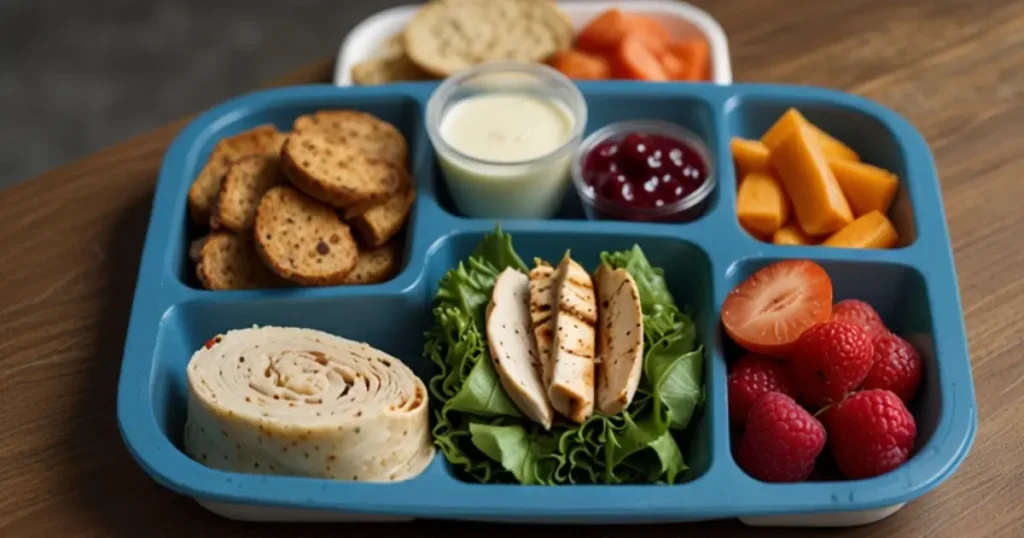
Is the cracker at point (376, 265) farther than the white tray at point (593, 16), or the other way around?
the white tray at point (593, 16)

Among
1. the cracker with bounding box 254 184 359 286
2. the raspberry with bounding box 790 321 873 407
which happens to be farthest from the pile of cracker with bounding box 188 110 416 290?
the raspberry with bounding box 790 321 873 407

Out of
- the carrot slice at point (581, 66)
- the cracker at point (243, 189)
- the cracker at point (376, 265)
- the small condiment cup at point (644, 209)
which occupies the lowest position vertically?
the cracker at point (376, 265)

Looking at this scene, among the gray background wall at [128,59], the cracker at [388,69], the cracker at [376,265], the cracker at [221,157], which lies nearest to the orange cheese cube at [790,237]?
the cracker at [376,265]

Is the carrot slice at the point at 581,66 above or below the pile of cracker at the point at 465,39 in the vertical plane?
below

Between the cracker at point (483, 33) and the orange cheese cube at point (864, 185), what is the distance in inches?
29.7

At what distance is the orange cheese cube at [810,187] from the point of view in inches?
83.6

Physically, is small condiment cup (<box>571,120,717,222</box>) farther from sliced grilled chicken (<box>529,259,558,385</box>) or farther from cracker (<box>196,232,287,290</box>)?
cracker (<box>196,232,287,290</box>)

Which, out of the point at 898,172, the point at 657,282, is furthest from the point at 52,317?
the point at 898,172

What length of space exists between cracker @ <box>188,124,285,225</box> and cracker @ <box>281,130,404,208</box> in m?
0.11

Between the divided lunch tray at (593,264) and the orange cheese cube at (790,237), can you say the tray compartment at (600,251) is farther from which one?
the orange cheese cube at (790,237)

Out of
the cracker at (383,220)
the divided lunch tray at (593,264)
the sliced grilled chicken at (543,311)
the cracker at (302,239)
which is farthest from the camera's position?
the cracker at (383,220)

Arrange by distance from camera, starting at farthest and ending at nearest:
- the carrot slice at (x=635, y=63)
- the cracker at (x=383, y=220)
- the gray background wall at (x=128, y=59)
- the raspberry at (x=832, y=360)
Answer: the gray background wall at (x=128, y=59), the carrot slice at (x=635, y=63), the cracker at (x=383, y=220), the raspberry at (x=832, y=360)

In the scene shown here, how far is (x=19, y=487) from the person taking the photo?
184 cm

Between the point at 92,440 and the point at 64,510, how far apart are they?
0.47 ft
